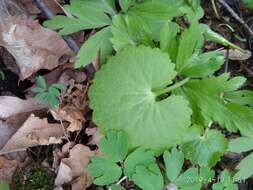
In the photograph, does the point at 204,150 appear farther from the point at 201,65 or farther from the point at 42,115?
the point at 42,115

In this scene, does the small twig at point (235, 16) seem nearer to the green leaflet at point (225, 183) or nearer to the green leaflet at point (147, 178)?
the green leaflet at point (225, 183)

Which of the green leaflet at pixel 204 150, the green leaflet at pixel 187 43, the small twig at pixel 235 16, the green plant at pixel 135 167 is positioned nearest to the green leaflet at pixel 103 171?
the green plant at pixel 135 167

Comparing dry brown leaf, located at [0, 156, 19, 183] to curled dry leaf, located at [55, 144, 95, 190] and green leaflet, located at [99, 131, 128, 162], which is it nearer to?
curled dry leaf, located at [55, 144, 95, 190]

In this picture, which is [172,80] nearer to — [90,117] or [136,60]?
[136,60]

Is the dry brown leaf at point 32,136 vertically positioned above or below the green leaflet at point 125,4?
below

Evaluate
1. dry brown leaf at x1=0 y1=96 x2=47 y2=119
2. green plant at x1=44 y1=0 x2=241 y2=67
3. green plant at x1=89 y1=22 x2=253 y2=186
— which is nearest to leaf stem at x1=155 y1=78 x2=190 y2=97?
green plant at x1=89 y1=22 x2=253 y2=186

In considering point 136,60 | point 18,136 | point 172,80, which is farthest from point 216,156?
point 18,136

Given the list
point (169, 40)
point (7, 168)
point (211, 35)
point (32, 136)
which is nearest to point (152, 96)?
point (169, 40)

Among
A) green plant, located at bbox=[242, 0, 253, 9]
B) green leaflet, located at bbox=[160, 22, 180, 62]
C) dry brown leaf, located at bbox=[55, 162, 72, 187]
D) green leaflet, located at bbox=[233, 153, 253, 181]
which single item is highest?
green leaflet, located at bbox=[160, 22, 180, 62]
